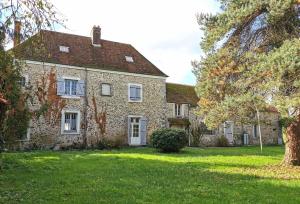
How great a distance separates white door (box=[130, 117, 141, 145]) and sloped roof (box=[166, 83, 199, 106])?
3738 mm

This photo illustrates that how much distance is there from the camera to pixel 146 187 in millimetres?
9680

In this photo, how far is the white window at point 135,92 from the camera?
95.8 ft

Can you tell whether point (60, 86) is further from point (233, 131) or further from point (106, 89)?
point (233, 131)

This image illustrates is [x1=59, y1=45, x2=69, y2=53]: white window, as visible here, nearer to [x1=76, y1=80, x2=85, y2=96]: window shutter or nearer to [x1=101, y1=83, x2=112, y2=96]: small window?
[x1=76, y1=80, x2=85, y2=96]: window shutter

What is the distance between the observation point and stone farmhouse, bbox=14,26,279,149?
84.4 feet

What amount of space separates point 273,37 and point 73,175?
8772 mm

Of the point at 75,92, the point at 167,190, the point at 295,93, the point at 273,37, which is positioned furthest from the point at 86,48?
the point at 167,190

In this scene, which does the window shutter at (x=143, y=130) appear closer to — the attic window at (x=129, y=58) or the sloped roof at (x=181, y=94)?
the sloped roof at (x=181, y=94)

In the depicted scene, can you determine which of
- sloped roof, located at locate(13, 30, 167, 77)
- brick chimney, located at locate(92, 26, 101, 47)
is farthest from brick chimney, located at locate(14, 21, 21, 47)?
brick chimney, located at locate(92, 26, 101, 47)

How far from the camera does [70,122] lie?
26844 mm

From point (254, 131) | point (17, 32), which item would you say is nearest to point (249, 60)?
point (17, 32)

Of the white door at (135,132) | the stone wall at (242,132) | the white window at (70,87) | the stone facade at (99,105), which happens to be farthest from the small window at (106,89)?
the stone wall at (242,132)

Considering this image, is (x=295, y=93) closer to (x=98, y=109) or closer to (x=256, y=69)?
(x=256, y=69)

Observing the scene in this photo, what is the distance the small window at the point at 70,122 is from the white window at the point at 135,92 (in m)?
4.37
